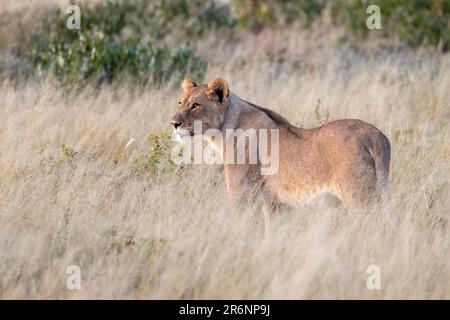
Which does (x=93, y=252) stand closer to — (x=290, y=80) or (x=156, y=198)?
(x=156, y=198)

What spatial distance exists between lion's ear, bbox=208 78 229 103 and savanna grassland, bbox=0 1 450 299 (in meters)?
0.91

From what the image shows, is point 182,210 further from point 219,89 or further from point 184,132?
point 219,89

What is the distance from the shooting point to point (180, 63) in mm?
13914

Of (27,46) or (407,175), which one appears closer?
(407,175)

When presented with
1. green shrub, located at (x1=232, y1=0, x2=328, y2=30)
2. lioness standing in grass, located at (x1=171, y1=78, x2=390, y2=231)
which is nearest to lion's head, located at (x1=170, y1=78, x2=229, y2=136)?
lioness standing in grass, located at (x1=171, y1=78, x2=390, y2=231)

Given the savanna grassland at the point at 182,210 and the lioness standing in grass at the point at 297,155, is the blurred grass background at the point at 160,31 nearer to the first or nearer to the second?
the savanna grassland at the point at 182,210

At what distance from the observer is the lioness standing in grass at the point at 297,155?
694 cm

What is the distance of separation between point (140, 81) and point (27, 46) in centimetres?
328

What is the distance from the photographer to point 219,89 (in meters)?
7.76

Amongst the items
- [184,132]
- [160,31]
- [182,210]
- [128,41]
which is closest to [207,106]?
[184,132]

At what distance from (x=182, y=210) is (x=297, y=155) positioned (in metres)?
1.11

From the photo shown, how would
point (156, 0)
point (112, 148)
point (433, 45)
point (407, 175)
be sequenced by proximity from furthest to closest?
point (156, 0)
point (433, 45)
point (112, 148)
point (407, 175)

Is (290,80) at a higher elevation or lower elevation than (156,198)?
higher

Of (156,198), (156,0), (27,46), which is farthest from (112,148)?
(156,0)
